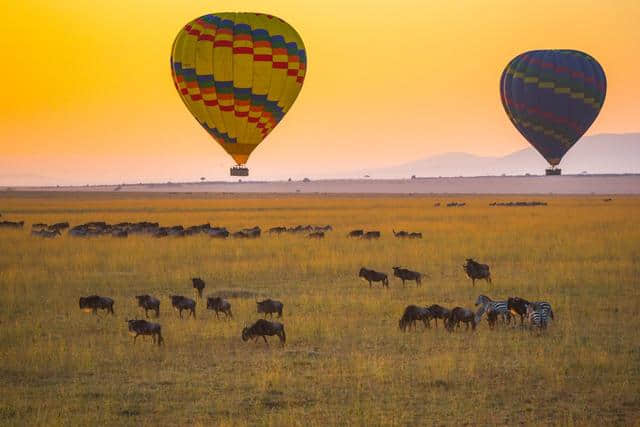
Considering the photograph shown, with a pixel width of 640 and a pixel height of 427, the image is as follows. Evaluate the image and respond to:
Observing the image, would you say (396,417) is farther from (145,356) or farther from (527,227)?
(527,227)

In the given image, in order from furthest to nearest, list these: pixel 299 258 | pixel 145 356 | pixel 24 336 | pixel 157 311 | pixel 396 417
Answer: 1. pixel 299 258
2. pixel 157 311
3. pixel 24 336
4. pixel 145 356
5. pixel 396 417

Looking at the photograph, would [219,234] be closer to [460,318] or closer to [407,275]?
[407,275]

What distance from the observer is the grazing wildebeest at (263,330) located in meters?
17.8

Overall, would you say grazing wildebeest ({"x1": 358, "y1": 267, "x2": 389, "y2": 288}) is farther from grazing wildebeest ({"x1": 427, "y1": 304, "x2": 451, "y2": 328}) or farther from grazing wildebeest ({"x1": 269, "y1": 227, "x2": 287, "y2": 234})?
grazing wildebeest ({"x1": 269, "y1": 227, "x2": 287, "y2": 234})

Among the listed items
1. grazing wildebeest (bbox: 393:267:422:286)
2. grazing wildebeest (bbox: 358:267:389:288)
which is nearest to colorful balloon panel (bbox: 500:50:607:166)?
grazing wildebeest (bbox: 393:267:422:286)

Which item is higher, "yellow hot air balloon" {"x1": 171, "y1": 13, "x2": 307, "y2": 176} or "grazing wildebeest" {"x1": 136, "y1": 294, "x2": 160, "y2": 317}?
"yellow hot air balloon" {"x1": 171, "y1": 13, "x2": 307, "y2": 176}

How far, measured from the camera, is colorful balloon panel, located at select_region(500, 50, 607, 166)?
81.3 meters

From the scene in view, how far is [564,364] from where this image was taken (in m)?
16.2

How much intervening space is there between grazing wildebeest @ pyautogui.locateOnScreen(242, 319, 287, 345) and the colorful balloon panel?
2669 inches

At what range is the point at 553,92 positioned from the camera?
81312 millimetres

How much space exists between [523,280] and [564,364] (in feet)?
40.9

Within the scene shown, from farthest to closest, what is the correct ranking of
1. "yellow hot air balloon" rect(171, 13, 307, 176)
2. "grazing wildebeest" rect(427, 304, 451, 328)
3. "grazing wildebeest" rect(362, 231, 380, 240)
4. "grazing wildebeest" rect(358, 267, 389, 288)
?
"yellow hot air balloon" rect(171, 13, 307, 176), "grazing wildebeest" rect(362, 231, 380, 240), "grazing wildebeest" rect(358, 267, 389, 288), "grazing wildebeest" rect(427, 304, 451, 328)

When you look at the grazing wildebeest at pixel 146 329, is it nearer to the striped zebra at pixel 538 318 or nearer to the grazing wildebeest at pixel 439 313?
the grazing wildebeest at pixel 439 313

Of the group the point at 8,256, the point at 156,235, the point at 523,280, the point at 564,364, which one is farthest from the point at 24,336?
the point at 156,235
